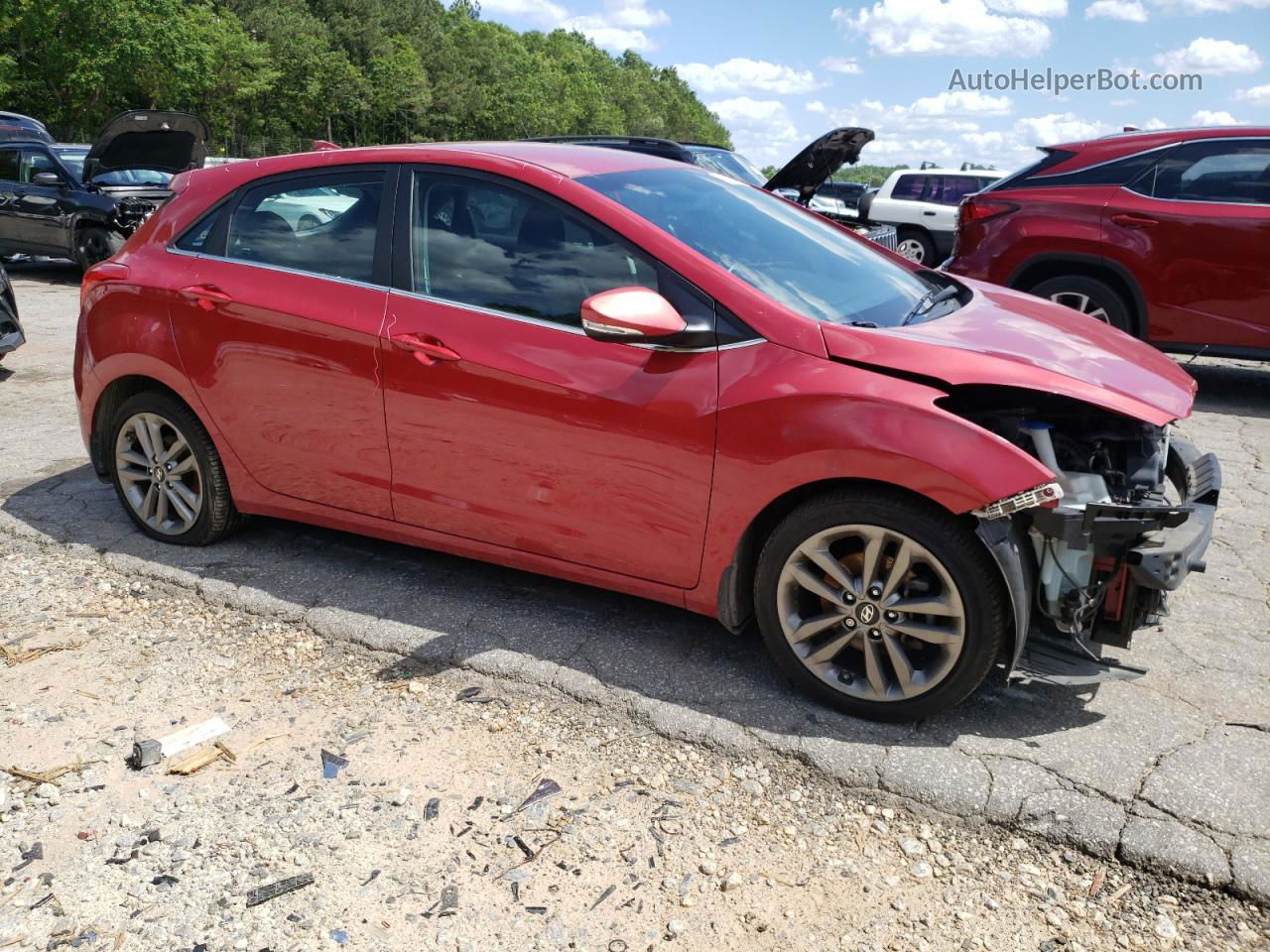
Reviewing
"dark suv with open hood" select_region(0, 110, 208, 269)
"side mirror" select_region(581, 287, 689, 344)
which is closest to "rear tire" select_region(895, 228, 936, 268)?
"dark suv with open hood" select_region(0, 110, 208, 269)

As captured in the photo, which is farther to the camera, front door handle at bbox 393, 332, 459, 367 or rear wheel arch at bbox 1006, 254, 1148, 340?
rear wheel arch at bbox 1006, 254, 1148, 340

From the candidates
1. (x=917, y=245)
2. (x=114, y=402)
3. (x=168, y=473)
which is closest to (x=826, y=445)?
(x=168, y=473)

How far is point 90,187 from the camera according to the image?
1299 cm

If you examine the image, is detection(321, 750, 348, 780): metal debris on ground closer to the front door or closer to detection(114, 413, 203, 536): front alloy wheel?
the front door

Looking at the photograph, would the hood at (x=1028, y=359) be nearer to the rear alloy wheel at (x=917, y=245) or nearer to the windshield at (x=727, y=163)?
the windshield at (x=727, y=163)

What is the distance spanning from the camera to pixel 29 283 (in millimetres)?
13188

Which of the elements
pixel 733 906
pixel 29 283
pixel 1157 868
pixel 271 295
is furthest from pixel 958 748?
pixel 29 283

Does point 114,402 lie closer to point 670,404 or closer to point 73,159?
point 670,404

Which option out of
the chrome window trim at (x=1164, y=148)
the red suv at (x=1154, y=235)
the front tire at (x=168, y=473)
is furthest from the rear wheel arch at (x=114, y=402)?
the chrome window trim at (x=1164, y=148)

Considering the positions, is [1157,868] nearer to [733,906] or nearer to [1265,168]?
[733,906]

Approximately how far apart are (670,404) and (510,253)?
2.72 feet

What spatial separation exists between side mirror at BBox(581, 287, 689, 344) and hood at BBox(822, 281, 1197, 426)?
46cm

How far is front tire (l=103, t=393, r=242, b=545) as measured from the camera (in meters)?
4.37

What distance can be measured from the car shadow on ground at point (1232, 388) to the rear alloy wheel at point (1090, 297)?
2.23 feet
